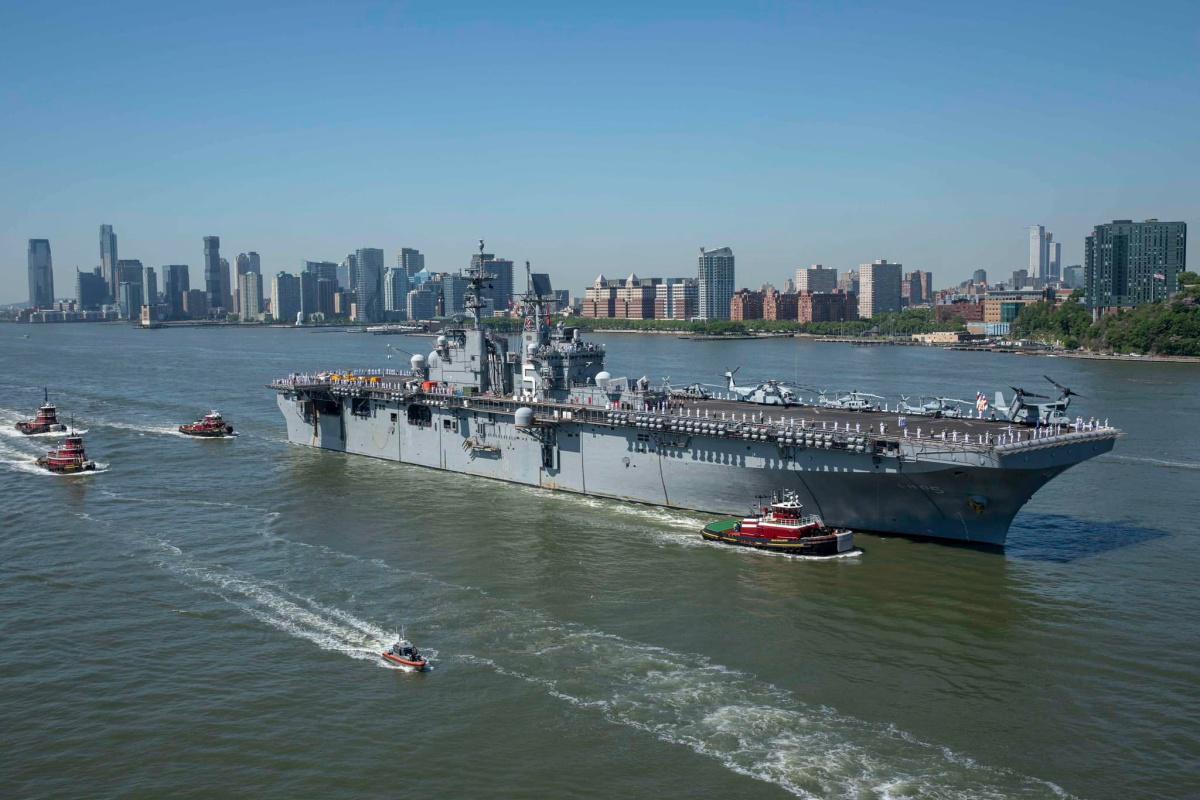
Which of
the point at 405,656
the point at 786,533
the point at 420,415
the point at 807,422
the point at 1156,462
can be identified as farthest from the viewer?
the point at 420,415

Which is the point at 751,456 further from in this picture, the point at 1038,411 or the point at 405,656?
the point at 405,656

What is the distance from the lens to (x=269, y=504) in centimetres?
4003

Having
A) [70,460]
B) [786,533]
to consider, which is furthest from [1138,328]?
[70,460]

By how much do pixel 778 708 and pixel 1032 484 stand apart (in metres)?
14.2

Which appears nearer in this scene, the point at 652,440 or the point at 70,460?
the point at 652,440

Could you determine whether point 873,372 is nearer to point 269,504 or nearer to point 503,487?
point 503,487

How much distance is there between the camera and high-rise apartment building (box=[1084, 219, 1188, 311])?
16900 centimetres

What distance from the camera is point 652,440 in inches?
1485

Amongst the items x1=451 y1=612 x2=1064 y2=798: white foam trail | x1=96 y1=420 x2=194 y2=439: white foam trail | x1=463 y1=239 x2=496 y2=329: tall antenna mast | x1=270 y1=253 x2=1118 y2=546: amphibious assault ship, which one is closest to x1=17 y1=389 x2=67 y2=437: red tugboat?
x1=96 y1=420 x2=194 y2=439: white foam trail

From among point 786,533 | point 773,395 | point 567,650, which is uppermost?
point 773,395

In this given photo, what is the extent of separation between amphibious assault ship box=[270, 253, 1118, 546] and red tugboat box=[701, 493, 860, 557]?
1.04 meters

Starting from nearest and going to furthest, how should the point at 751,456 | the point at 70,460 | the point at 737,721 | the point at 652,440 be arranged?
1. the point at 737,721
2. the point at 751,456
3. the point at 652,440
4. the point at 70,460

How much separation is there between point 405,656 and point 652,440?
1699 cm

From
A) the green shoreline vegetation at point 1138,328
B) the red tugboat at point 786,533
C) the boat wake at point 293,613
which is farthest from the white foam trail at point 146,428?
the green shoreline vegetation at point 1138,328
